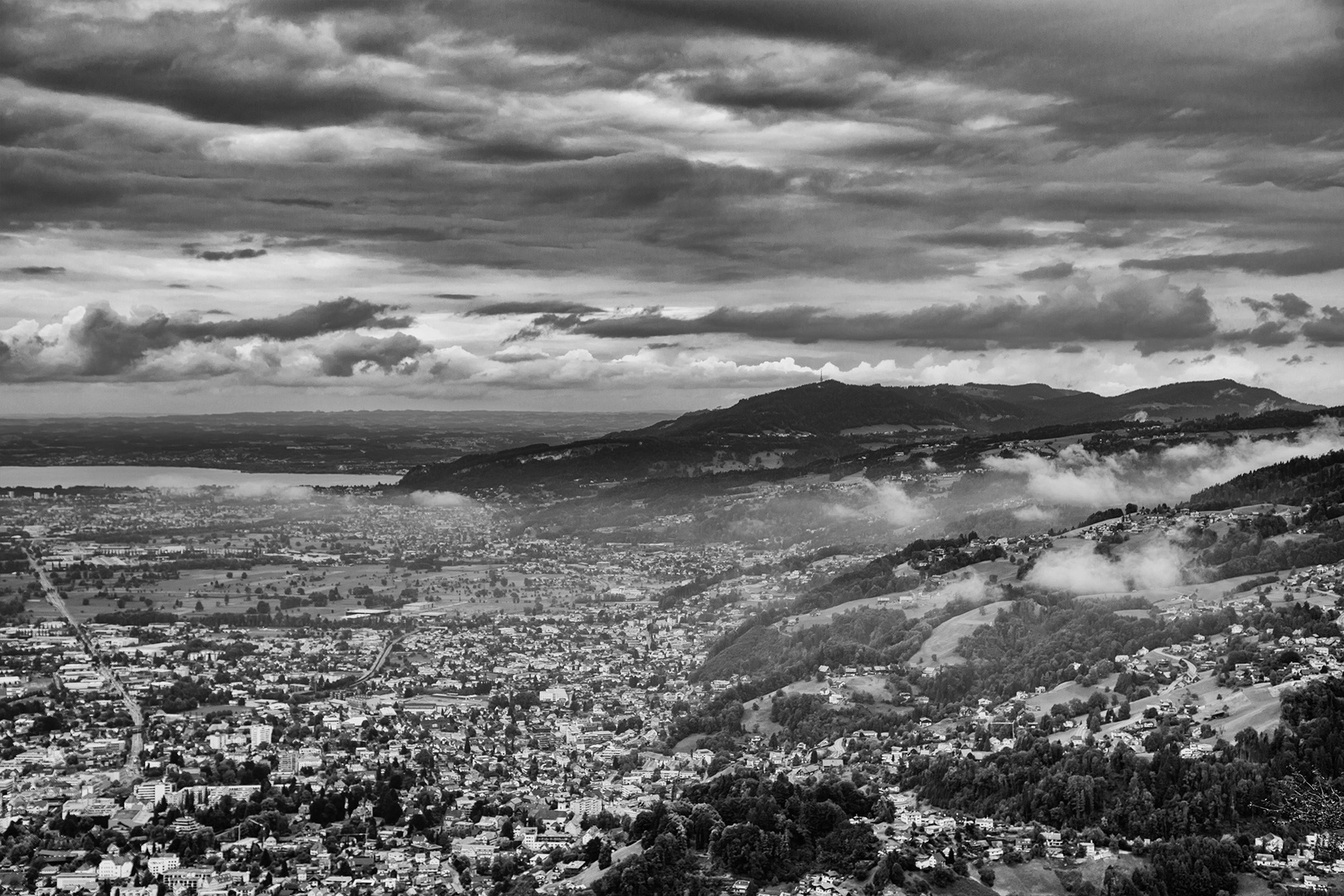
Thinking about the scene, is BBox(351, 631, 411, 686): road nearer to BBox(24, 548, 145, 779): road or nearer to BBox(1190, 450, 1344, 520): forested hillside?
BBox(24, 548, 145, 779): road

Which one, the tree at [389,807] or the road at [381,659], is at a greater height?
the tree at [389,807]

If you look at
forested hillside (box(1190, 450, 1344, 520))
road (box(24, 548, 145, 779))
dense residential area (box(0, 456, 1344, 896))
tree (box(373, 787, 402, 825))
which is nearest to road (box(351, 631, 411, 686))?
dense residential area (box(0, 456, 1344, 896))

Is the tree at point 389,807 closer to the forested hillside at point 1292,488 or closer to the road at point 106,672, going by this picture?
the road at point 106,672

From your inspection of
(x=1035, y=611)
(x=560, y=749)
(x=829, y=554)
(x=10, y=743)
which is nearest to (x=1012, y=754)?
(x=560, y=749)

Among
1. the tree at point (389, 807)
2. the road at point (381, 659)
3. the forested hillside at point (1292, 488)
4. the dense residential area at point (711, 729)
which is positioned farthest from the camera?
the forested hillside at point (1292, 488)

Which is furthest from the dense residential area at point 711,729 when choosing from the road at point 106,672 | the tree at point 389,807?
the road at point 106,672

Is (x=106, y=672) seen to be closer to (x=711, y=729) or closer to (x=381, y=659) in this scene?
(x=381, y=659)

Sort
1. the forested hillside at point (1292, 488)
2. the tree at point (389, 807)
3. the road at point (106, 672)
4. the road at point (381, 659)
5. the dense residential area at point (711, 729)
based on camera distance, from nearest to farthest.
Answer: the dense residential area at point (711, 729) → the tree at point (389, 807) → the road at point (106, 672) → the road at point (381, 659) → the forested hillside at point (1292, 488)

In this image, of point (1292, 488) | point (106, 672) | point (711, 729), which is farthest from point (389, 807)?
point (1292, 488)

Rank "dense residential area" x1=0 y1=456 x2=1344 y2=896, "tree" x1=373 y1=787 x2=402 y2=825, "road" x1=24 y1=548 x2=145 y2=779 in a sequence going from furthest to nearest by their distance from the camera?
1. "road" x1=24 y1=548 x2=145 y2=779
2. "tree" x1=373 y1=787 x2=402 y2=825
3. "dense residential area" x1=0 y1=456 x2=1344 y2=896
